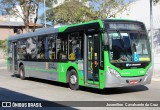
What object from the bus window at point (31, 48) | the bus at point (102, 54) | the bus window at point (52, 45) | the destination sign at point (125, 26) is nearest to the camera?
the bus at point (102, 54)

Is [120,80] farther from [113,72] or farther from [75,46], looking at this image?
A: [75,46]

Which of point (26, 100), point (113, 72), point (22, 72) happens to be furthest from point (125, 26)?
point (22, 72)

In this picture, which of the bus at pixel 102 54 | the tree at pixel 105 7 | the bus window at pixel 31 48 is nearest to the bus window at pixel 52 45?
the bus at pixel 102 54

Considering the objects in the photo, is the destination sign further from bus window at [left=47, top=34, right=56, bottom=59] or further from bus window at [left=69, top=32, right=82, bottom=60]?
bus window at [left=47, top=34, right=56, bottom=59]

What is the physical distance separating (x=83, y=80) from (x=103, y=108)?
3.91 m

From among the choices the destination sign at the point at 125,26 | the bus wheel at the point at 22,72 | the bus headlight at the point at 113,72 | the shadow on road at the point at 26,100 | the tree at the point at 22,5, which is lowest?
the shadow on road at the point at 26,100

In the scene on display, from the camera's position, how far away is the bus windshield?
12.9 metres

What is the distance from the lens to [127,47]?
13148 mm

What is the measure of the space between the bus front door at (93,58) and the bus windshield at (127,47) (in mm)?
664

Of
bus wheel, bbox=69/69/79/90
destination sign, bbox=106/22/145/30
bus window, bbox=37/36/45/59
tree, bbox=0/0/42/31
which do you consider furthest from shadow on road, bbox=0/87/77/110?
tree, bbox=0/0/42/31

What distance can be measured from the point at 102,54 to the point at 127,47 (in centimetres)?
100

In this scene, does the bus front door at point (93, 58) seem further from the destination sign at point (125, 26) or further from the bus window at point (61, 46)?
the bus window at point (61, 46)

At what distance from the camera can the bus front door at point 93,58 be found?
43.7 feet

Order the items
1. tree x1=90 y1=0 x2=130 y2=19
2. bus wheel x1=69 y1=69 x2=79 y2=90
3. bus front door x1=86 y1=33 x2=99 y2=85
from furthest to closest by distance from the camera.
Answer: tree x1=90 y1=0 x2=130 y2=19, bus wheel x1=69 y1=69 x2=79 y2=90, bus front door x1=86 y1=33 x2=99 y2=85
